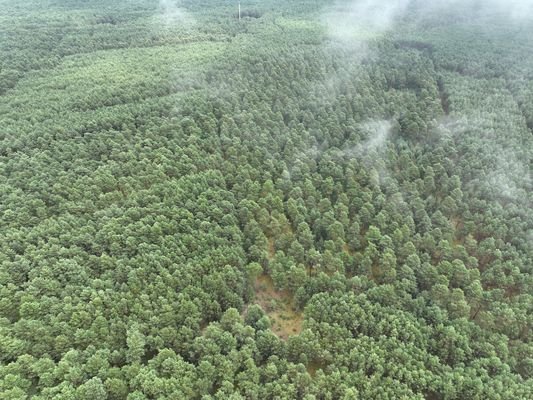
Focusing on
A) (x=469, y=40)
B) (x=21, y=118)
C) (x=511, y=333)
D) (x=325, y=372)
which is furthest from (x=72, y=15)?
(x=511, y=333)

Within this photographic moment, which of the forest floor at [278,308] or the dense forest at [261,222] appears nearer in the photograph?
the dense forest at [261,222]

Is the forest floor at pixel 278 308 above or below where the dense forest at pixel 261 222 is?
below

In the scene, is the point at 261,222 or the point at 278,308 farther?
the point at 261,222

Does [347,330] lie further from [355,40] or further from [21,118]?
[355,40]

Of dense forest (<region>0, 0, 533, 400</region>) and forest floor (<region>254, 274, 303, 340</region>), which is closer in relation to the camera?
dense forest (<region>0, 0, 533, 400</region>)

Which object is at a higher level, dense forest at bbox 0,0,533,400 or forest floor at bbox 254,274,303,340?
dense forest at bbox 0,0,533,400
